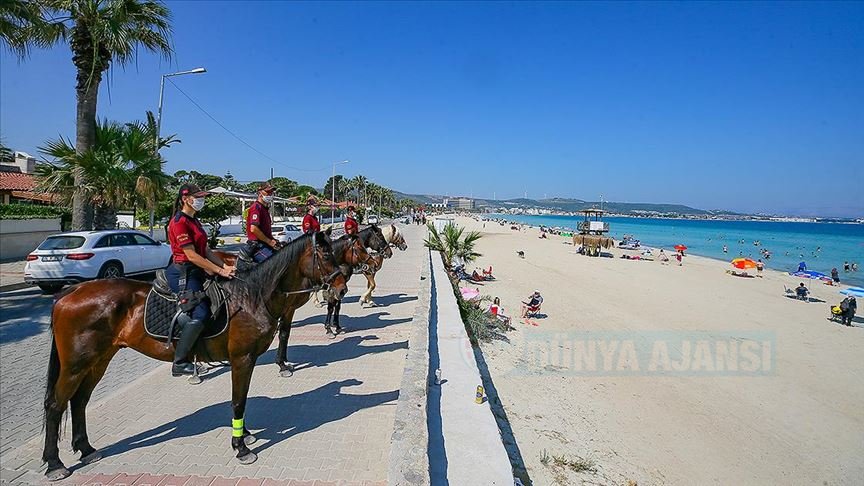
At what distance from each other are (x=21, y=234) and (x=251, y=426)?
1968 centimetres

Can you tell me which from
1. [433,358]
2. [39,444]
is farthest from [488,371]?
[39,444]

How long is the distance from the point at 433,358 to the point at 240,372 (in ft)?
10.4

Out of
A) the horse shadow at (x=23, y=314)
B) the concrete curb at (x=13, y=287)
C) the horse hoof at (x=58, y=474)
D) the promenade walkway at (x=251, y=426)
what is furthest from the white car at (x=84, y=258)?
the horse hoof at (x=58, y=474)

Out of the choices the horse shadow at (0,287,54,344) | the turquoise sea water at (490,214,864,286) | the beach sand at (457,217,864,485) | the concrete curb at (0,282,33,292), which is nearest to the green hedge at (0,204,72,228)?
the concrete curb at (0,282,33,292)

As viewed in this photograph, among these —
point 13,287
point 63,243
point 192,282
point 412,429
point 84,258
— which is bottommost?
point 13,287

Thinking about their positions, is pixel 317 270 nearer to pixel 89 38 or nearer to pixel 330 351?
pixel 330 351

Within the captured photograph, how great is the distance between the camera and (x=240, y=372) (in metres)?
3.83

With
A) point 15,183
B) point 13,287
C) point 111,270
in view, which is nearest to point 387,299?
point 111,270

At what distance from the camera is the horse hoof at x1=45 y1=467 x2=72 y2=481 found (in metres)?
3.49

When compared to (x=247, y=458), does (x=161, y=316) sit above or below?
above

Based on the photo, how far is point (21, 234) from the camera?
16.9 meters

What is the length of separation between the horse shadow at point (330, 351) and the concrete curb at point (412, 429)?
1.36m

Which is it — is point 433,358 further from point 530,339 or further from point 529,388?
point 530,339

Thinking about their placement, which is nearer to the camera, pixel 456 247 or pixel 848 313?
pixel 848 313
